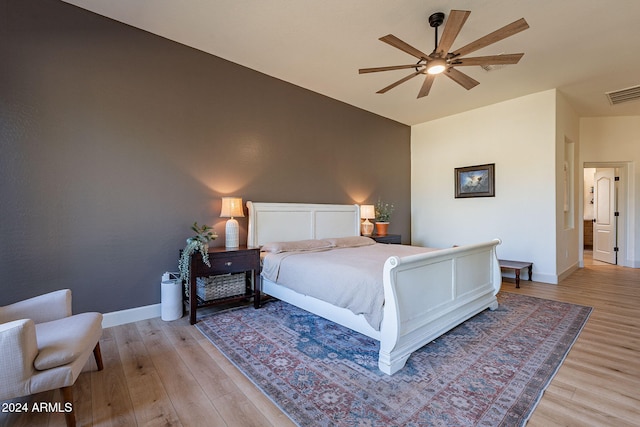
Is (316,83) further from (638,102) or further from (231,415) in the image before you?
(638,102)

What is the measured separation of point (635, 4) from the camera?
266 cm

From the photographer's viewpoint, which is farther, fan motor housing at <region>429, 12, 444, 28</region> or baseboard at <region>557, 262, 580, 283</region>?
baseboard at <region>557, 262, 580, 283</region>

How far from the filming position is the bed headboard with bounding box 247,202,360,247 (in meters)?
3.88

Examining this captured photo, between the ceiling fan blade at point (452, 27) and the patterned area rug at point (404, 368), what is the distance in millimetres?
2577

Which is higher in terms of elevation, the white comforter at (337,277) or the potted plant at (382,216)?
the potted plant at (382,216)

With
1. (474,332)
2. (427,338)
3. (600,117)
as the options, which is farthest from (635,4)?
(600,117)

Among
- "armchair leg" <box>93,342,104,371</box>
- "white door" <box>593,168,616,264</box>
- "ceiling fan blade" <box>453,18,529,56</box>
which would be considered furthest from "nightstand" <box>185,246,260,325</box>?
"white door" <box>593,168,616,264</box>

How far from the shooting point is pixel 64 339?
5.34 feet

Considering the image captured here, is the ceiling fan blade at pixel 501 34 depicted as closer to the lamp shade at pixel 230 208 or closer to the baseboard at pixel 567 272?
the lamp shade at pixel 230 208

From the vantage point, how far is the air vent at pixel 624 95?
177 inches

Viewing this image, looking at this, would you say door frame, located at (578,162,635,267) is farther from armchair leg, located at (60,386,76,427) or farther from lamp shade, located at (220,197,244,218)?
armchair leg, located at (60,386,76,427)

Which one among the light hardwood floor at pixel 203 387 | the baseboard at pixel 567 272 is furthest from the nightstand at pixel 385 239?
the light hardwood floor at pixel 203 387

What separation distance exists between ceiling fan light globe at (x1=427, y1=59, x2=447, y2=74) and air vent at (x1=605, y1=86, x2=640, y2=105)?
4022mm

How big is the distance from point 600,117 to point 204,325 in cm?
825
